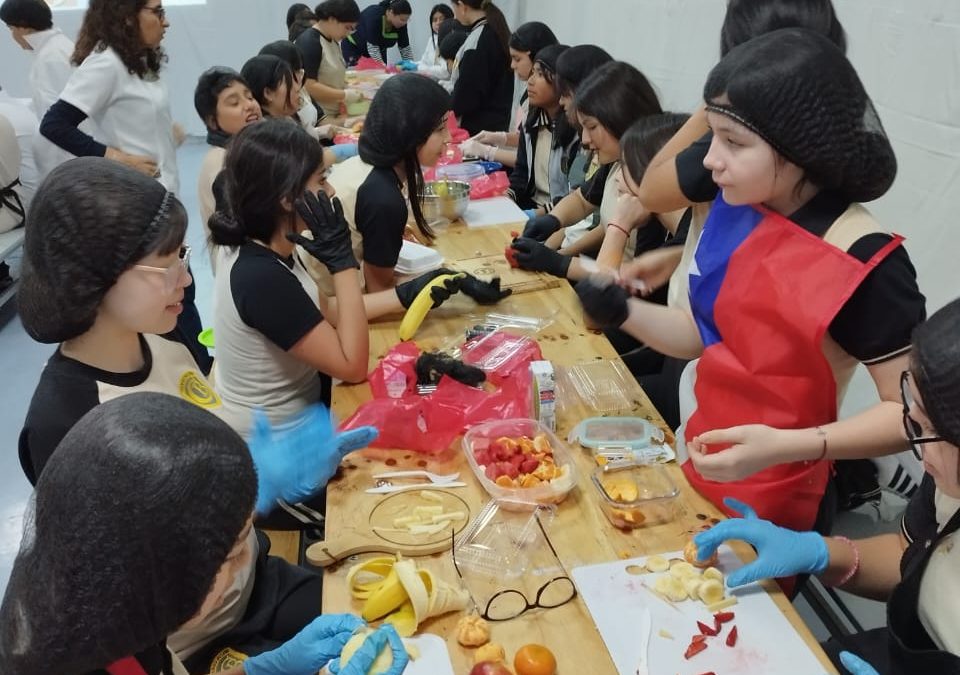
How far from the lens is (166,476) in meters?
0.90

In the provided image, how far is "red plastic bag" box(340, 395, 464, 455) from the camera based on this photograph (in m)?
1.71

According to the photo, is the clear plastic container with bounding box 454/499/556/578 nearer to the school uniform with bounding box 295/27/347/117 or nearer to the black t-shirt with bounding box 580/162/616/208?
the black t-shirt with bounding box 580/162/616/208

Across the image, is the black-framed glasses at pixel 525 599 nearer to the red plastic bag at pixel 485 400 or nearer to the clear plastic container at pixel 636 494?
the clear plastic container at pixel 636 494

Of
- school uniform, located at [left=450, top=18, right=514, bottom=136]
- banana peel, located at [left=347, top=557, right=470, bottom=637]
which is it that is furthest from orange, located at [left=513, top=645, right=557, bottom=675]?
school uniform, located at [left=450, top=18, right=514, bottom=136]

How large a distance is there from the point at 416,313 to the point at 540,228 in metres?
1.09

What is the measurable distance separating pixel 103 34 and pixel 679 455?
125 inches

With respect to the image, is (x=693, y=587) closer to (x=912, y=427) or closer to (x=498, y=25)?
(x=912, y=427)

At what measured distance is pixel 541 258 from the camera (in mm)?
2613

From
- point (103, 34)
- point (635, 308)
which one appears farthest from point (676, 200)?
point (103, 34)

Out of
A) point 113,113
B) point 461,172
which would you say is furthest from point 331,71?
point 113,113

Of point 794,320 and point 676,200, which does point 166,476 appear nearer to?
point 794,320

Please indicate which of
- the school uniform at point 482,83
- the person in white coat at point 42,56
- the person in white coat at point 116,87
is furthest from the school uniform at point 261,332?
the school uniform at point 482,83

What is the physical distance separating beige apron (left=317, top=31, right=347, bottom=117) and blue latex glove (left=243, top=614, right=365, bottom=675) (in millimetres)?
4957

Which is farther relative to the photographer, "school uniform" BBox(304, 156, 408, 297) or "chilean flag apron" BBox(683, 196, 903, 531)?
"school uniform" BBox(304, 156, 408, 297)
